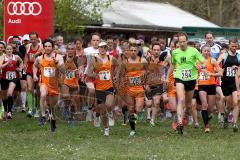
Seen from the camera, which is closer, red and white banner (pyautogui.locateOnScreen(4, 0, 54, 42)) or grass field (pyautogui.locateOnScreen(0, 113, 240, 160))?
grass field (pyautogui.locateOnScreen(0, 113, 240, 160))

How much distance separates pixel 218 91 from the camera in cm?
1853

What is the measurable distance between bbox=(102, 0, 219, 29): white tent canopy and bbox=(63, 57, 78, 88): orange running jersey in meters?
25.9

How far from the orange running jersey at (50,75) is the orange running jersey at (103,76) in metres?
1.05

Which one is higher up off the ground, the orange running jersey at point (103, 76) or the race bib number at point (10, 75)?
the orange running jersey at point (103, 76)

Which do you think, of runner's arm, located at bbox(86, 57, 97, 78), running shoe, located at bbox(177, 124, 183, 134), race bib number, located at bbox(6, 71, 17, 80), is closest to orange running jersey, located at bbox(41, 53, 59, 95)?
runner's arm, located at bbox(86, 57, 97, 78)

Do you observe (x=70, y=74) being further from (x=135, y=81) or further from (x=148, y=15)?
(x=148, y=15)

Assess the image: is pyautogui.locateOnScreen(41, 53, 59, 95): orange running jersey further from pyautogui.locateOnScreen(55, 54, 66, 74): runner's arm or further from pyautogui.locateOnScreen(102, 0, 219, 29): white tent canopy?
pyautogui.locateOnScreen(102, 0, 219, 29): white tent canopy

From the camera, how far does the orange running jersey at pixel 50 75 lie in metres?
16.7

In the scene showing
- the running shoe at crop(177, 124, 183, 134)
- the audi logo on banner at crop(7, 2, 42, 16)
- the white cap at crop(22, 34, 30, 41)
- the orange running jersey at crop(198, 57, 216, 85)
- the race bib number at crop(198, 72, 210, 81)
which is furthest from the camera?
the audi logo on banner at crop(7, 2, 42, 16)

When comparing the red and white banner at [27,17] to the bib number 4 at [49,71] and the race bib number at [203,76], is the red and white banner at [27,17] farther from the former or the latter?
the race bib number at [203,76]

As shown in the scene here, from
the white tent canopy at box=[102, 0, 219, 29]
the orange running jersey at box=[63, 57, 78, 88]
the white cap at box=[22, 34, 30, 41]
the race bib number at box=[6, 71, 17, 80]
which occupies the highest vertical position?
the white cap at box=[22, 34, 30, 41]

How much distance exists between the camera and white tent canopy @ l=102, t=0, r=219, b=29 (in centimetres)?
4669

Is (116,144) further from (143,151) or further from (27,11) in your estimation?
(27,11)

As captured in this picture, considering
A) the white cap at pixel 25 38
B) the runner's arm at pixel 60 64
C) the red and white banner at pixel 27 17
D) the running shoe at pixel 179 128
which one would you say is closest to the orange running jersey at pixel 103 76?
the runner's arm at pixel 60 64
